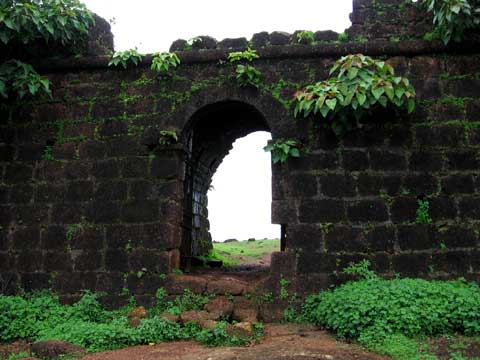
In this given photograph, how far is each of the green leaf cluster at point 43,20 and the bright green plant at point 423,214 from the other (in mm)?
5548

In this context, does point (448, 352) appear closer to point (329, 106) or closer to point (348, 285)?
point (348, 285)

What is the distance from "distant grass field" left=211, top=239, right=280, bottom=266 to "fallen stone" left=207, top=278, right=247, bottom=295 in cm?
241

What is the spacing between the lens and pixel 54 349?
17.8 feet

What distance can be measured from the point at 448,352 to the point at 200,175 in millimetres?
5071

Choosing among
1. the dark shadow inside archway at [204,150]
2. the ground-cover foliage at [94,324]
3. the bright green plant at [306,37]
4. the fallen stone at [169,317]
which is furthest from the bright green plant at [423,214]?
the fallen stone at [169,317]

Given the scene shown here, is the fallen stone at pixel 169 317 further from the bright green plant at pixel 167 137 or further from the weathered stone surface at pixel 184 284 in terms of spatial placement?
the bright green plant at pixel 167 137

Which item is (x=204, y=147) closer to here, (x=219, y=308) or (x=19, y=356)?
(x=219, y=308)

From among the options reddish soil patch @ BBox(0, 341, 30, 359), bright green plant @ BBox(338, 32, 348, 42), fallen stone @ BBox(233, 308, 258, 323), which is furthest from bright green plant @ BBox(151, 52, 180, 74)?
reddish soil patch @ BBox(0, 341, 30, 359)

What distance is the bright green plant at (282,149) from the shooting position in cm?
671

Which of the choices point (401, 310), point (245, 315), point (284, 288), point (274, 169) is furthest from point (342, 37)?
point (245, 315)

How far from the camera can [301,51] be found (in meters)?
7.12

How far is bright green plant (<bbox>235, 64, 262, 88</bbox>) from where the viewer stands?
7.01 m

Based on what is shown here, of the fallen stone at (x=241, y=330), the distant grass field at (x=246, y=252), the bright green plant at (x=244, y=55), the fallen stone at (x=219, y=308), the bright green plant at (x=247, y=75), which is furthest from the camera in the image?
the distant grass field at (x=246, y=252)

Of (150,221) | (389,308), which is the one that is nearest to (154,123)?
(150,221)
